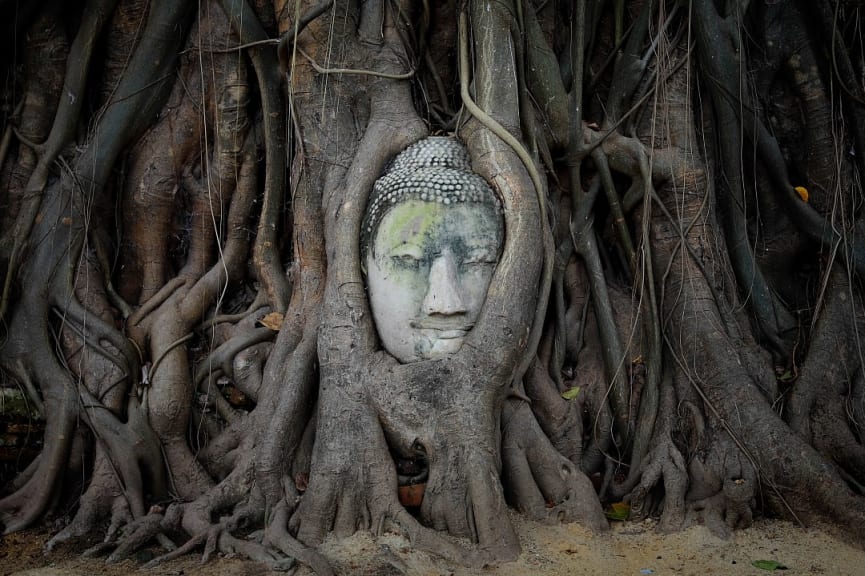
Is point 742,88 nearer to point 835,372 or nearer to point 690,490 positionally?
point 835,372

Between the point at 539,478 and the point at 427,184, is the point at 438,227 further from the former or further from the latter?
the point at 539,478

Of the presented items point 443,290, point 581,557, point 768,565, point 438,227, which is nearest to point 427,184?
point 438,227

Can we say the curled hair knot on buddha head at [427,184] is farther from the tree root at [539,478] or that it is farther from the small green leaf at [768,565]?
the small green leaf at [768,565]

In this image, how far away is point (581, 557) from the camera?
2848 millimetres

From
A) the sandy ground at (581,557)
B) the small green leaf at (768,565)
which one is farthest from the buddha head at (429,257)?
the small green leaf at (768,565)

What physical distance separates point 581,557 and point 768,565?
62 centimetres

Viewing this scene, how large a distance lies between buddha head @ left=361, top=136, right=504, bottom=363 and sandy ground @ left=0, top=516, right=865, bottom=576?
0.75 m

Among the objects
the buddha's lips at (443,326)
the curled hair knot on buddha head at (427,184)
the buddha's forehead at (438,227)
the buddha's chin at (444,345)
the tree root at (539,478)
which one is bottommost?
the tree root at (539,478)

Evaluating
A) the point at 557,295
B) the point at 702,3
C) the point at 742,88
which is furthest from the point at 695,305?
the point at 702,3

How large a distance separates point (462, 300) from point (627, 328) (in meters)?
0.95

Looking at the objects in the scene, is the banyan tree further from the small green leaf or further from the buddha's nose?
the small green leaf

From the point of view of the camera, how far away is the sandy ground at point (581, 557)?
2750 millimetres

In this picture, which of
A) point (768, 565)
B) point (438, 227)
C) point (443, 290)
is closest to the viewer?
point (768, 565)

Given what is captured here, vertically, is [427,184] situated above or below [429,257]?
above
